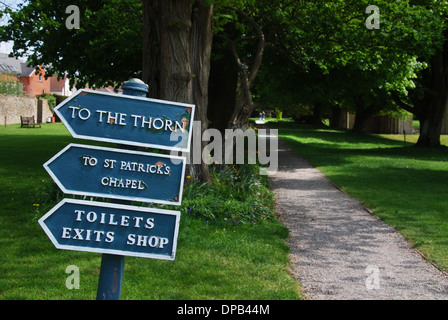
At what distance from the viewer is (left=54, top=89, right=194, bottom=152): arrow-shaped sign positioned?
3.45 m

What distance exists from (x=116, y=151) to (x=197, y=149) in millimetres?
6419

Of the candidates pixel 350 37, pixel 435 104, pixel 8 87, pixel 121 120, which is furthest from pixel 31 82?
pixel 121 120

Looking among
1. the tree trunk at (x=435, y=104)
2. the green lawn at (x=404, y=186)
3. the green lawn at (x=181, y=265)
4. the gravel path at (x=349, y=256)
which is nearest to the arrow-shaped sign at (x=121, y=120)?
the green lawn at (x=181, y=265)

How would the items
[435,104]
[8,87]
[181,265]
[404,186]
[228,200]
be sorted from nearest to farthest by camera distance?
[181,265] → [228,200] → [404,186] → [435,104] → [8,87]

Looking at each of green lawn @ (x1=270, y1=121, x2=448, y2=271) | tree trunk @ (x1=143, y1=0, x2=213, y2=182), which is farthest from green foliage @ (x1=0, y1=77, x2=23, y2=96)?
tree trunk @ (x1=143, y1=0, x2=213, y2=182)

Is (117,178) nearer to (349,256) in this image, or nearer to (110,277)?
(110,277)

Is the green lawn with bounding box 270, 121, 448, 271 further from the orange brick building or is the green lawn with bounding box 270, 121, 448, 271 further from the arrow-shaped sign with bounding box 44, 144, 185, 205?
the orange brick building

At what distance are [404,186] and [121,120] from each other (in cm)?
1195

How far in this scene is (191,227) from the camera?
25.6 ft

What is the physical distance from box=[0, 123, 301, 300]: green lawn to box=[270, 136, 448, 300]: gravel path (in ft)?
1.12

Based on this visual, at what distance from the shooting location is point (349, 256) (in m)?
7.11
